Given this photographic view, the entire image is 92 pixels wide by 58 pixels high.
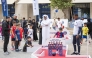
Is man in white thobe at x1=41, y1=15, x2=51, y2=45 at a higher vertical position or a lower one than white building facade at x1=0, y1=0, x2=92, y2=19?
lower

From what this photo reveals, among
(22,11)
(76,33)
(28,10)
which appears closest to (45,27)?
(76,33)

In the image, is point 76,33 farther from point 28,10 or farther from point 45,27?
point 28,10

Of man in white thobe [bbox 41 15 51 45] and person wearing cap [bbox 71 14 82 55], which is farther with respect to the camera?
man in white thobe [bbox 41 15 51 45]

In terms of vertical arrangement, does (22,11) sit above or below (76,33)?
above

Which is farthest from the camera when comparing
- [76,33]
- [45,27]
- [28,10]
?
[28,10]

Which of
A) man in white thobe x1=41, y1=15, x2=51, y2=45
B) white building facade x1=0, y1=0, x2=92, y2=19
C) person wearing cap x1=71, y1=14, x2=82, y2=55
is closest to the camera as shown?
person wearing cap x1=71, y1=14, x2=82, y2=55

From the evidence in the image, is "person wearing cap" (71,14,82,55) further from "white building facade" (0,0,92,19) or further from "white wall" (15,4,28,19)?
"white wall" (15,4,28,19)

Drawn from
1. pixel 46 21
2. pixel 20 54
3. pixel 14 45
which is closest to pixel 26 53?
pixel 20 54

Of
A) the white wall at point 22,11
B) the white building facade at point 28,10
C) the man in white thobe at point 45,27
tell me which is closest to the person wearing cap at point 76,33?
the man in white thobe at point 45,27

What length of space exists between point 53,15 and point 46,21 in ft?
89.1

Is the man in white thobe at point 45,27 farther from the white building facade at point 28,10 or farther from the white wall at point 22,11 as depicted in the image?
the white wall at point 22,11

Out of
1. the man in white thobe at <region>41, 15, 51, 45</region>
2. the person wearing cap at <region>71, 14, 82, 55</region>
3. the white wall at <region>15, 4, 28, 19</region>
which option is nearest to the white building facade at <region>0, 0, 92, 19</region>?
the white wall at <region>15, 4, 28, 19</region>

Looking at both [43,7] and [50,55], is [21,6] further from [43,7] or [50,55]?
[50,55]

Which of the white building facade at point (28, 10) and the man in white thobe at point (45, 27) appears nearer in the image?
Answer: the man in white thobe at point (45, 27)
